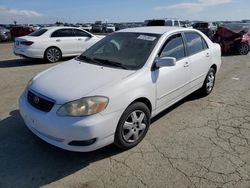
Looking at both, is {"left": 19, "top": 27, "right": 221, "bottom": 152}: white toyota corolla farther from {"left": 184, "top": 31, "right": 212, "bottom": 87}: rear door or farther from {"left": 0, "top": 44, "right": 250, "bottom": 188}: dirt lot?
{"left": 0, "top": 44, "right": 250, "bottom": 188}: dirt lot

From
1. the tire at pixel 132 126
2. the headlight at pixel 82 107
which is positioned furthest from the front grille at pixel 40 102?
the tire at pixel 132 126

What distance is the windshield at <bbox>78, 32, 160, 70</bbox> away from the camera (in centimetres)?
399

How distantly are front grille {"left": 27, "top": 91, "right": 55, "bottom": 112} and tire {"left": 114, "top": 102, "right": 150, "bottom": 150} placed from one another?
2.96 ft

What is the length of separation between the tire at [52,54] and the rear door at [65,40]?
182 millimetres

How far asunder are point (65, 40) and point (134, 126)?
8.15 metres

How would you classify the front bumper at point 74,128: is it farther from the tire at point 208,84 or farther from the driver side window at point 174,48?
the tire at point 208,84

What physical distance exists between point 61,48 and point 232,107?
25.0 ft

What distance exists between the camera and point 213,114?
4.95m

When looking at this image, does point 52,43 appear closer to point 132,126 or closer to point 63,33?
point 63,33

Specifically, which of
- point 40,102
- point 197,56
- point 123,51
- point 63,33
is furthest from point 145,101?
point 63,33

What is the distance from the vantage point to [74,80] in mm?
3631

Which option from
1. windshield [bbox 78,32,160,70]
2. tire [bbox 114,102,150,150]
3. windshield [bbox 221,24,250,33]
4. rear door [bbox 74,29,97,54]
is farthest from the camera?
windshield [bbox 221,24,250,33]

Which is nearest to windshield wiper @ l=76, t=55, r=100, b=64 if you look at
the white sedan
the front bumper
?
the front bumper

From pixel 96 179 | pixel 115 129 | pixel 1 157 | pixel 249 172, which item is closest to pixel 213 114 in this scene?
pixel 249 172
